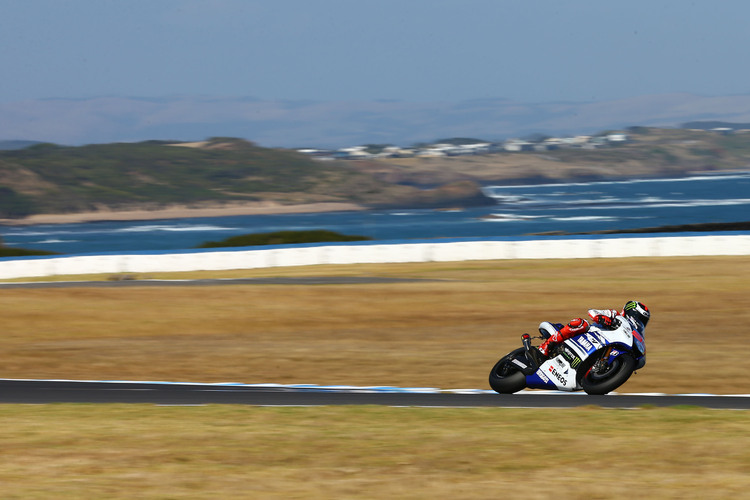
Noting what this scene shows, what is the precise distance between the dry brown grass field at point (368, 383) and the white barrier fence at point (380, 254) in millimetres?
3475

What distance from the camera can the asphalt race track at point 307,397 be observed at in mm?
11602

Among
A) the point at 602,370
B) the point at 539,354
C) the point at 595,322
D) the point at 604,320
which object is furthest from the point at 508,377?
the point at 604,320

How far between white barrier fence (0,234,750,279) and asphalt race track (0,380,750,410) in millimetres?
23937

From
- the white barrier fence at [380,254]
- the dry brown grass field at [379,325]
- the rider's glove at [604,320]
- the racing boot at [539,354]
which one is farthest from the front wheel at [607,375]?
the white barrier fence at [380,254]

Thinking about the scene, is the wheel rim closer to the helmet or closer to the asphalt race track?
the asphalt race track

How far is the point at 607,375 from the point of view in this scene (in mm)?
11680

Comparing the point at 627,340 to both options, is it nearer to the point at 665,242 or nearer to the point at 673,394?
the point at 673,394

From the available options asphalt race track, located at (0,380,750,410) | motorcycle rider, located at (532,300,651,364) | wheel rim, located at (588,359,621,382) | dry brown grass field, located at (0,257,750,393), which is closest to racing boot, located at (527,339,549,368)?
motorcycle rider, located at (532,300,651,364)

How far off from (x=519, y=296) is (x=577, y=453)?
18123 millimetres

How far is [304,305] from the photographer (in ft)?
82.5

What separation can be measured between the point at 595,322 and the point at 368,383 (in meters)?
3.73

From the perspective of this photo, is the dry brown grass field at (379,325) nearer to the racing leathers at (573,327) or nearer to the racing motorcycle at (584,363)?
the racing motorcycle at (584,363)

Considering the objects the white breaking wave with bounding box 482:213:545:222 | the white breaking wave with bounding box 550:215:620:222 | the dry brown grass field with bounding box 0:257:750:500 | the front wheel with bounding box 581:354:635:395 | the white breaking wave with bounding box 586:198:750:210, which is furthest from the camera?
the white breaking wave with bounding box 586:198:750:210

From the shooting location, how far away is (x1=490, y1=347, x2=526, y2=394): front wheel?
1203 cm
